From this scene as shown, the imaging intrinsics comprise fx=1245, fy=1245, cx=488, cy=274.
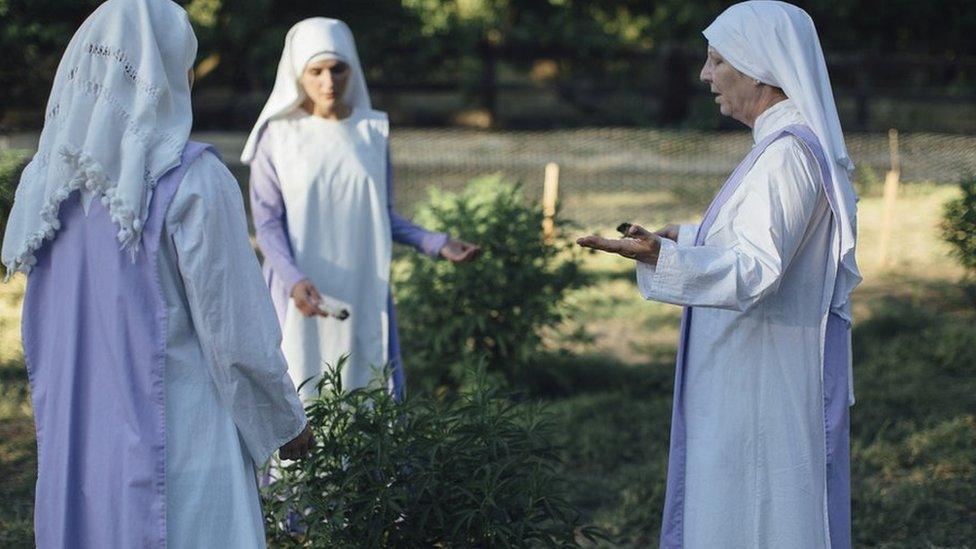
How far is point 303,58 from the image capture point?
420cm

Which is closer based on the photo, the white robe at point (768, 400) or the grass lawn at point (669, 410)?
the white robe at point (768, 400)

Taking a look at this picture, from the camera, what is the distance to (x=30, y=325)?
108 inches

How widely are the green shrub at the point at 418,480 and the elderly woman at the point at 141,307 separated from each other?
522 millimetres

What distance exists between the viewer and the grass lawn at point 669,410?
4.64 m

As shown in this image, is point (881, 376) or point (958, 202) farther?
point (958, 202)

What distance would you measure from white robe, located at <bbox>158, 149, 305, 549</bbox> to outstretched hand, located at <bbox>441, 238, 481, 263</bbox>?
5.09 ft

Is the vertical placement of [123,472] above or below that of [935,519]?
above

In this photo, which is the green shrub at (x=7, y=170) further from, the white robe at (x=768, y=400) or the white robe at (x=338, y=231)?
the white robe at (x=768, y=400)

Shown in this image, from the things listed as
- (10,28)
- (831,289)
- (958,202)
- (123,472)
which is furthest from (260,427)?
(958,202)

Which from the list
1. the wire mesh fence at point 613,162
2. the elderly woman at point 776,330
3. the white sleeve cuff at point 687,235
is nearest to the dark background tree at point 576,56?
the wire mesh fence at point 613,162

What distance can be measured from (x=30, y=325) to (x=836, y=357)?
1.87 meters

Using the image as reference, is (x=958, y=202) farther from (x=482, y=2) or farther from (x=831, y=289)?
(x=482, y=2)

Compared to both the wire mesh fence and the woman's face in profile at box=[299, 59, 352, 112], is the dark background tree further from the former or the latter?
the woman's face in profile at box=[299, 59, 352, 112]

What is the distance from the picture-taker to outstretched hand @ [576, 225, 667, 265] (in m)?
2.76
